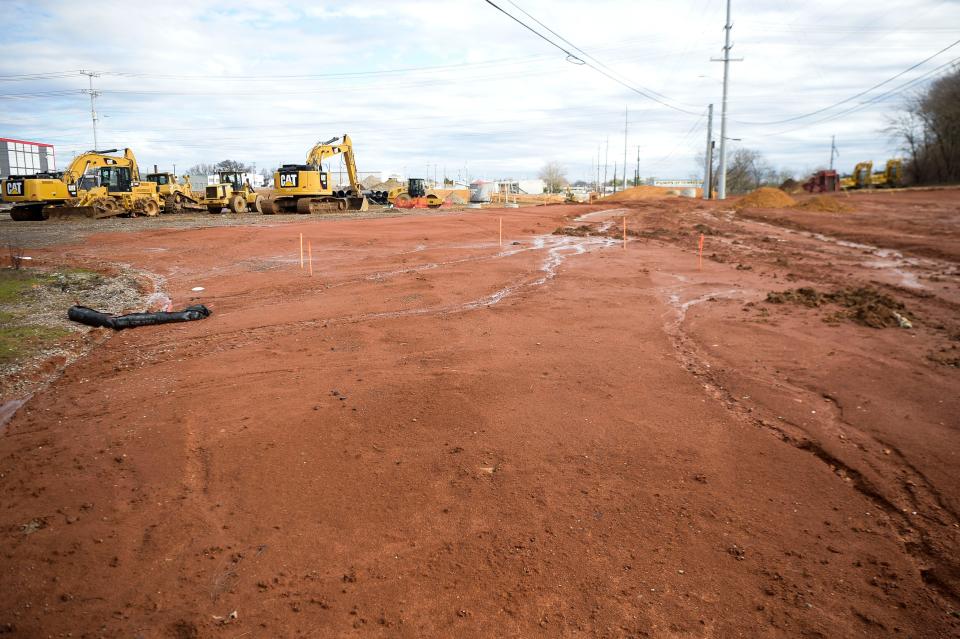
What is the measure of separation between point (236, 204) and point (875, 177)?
62518 mm

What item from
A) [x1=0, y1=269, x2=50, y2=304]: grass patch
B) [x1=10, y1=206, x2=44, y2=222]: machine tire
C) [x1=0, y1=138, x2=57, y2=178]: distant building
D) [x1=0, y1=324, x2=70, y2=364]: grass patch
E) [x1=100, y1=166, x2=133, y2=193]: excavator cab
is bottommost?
[x1=0, y1=324, x2=70, y2=364]: grass patch

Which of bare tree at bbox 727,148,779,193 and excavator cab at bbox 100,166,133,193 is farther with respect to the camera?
bare tree at bbox 727,148,779,193

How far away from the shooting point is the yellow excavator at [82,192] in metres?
35.9

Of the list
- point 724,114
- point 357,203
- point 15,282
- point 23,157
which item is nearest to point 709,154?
point 724,114

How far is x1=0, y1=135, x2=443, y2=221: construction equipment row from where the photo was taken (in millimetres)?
36219

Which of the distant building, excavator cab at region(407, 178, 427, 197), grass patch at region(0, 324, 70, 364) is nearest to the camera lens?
grass patch at region(0, 324, 70, 364)

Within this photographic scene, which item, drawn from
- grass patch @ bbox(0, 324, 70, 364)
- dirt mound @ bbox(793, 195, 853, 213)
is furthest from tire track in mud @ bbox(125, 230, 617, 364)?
dirt mound @ bbox(793, 195, 853, 213)

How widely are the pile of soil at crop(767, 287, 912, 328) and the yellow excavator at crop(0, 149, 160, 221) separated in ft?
120

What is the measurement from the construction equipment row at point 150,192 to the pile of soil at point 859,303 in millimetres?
33386

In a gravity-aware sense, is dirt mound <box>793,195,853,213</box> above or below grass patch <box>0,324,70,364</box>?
above

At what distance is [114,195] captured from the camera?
37250 millimetres

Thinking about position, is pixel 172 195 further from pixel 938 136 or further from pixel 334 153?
pixel 938 136

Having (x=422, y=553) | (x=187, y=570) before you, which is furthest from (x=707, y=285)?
(x=187, y=570)

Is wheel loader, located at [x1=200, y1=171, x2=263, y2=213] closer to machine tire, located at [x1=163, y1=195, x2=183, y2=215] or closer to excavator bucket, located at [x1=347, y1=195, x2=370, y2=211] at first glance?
machine tire, located at [x1=163, y1=195, x2=183, y2=215]
